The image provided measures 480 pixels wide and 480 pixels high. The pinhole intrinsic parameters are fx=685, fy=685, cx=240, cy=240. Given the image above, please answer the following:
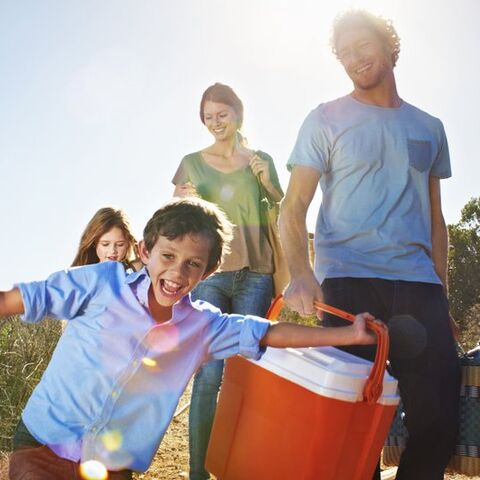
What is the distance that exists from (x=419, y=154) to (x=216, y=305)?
1.41 m

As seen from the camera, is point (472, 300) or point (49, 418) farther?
point (472, 300)

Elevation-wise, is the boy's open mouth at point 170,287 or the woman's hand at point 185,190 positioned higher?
the woman's hand at point 185,190

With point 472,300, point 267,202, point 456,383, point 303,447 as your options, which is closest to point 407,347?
point 456,383

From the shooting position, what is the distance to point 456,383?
8.14 ft

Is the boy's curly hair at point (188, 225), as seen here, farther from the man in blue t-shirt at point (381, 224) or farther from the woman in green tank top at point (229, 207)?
the woman in green tank top at point (229, 207)

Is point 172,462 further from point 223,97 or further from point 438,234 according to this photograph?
point 438,234

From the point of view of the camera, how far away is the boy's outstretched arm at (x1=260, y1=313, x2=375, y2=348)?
2096mm

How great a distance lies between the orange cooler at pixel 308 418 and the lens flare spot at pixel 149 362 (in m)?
0.33

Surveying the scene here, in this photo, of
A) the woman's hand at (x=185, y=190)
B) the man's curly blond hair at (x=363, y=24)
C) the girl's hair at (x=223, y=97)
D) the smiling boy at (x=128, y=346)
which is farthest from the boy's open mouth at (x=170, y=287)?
the girl's hair at (x=223, y=97)

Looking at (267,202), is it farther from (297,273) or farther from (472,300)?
(472,300)

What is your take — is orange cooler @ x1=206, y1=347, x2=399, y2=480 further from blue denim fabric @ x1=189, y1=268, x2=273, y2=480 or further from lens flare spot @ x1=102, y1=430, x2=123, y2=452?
blue denim fabric @ x1=189, y1=268, x2=273, y2=480

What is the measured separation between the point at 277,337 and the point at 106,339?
1.87 feet

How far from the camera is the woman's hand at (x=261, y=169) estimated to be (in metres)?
3.91

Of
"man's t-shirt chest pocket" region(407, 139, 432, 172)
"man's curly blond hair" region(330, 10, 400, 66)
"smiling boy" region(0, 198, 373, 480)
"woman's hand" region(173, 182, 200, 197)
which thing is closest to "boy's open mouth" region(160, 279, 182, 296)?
"smiling boy" region(0, 198, 373, 480)
